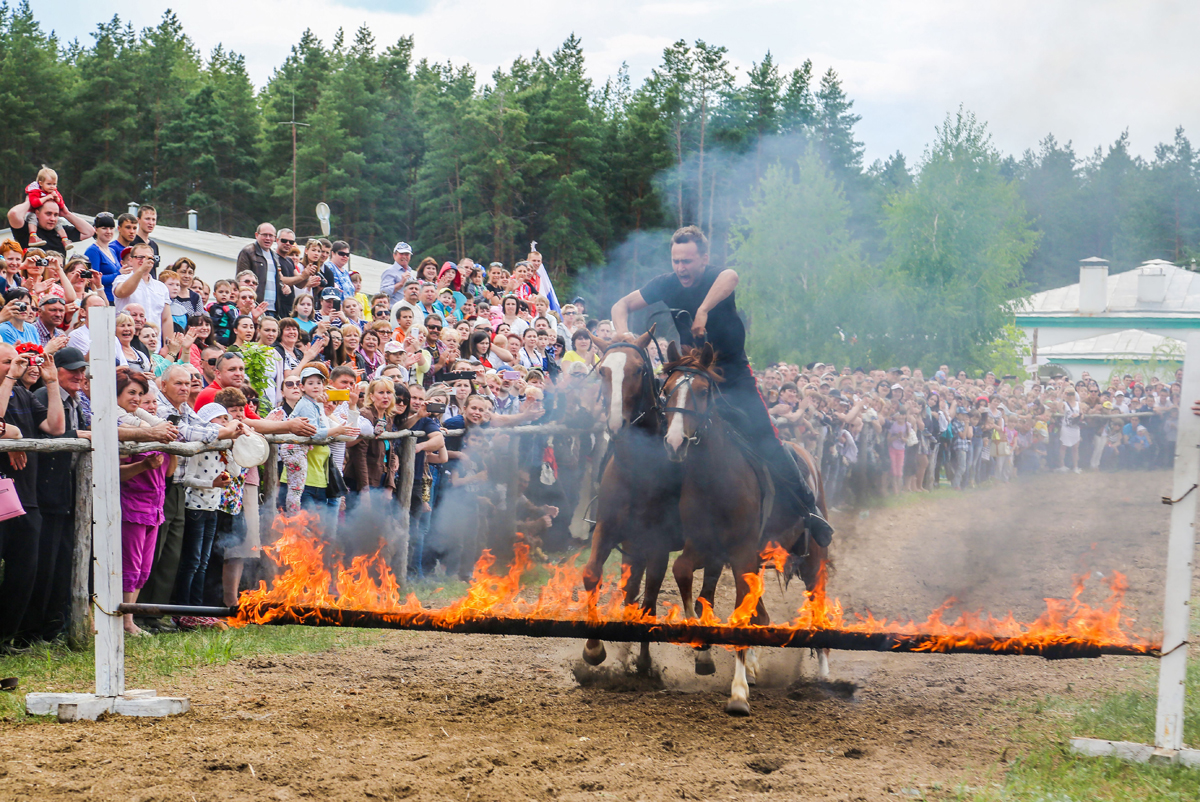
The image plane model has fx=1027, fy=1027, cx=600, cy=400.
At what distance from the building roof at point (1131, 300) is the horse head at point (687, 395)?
55.7 m

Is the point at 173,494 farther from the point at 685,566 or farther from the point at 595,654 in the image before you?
the point at 685,566

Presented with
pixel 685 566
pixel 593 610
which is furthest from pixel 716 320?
pixel 593 610

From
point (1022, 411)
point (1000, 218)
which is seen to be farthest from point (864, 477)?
point (1000, 218)

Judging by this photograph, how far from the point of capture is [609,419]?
21.1ft

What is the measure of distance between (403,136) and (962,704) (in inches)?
2262

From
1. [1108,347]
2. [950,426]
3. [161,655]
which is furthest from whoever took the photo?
[1108,347]

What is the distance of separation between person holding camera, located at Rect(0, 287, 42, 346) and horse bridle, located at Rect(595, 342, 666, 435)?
4.65m

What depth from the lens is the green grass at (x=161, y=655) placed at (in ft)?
20.2

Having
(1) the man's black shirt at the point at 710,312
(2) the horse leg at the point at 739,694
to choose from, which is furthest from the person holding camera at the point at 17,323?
(2) the horse leg at the point at 739,694

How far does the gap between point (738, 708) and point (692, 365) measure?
2114 mm

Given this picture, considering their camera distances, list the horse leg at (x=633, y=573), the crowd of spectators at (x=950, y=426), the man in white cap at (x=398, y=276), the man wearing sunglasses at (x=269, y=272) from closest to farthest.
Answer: the horse leg at (x=633, y=573) → the man wearing sunglasses at (x=269, y=272) → the man in white cap at (x=398, y=276) → the crowd of spectators at (x=950, y=426)

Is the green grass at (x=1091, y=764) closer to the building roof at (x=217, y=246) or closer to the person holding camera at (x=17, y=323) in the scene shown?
the person holding camera at (x=17, y=323)

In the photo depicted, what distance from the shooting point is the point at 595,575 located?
6.59 m

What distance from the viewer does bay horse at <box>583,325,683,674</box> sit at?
6.52 m
